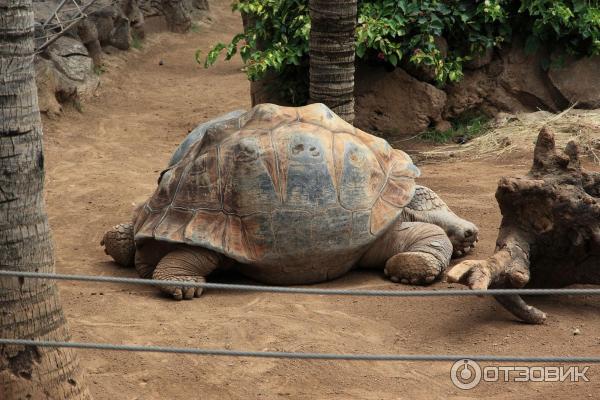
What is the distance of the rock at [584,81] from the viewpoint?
1012 centimetres

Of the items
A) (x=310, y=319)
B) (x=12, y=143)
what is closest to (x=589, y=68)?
(x=310, y=319)

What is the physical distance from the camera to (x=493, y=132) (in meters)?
9.68

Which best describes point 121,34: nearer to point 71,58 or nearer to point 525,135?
point 71,58

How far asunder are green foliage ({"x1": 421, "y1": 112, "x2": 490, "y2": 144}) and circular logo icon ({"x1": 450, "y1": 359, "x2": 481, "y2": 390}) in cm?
520

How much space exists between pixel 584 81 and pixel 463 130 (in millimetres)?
1459

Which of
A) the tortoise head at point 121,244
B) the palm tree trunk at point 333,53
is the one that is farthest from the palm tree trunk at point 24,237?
the palm tree trunk at point 333,53

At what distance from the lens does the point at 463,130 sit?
32.8 feet

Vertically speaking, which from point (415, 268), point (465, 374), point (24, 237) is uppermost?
point (24, 237)

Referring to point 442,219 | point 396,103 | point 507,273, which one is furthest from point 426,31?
point 507,273

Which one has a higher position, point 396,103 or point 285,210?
point 396,103

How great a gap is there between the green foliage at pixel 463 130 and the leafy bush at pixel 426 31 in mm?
498

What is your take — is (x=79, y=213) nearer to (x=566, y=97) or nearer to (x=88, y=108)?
(x=88, y=108)

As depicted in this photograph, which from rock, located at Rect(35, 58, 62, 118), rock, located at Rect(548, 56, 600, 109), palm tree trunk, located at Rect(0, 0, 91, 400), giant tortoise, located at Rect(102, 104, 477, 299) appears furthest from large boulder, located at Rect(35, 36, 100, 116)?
palm tree trunk, located at Rect(0, 0, 91, 400)

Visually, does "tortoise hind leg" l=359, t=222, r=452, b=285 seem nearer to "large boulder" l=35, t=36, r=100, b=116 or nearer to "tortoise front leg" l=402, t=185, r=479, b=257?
"tortoise front leg" l=402, t=185, r=479, b=257
